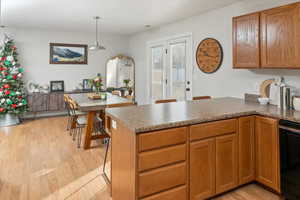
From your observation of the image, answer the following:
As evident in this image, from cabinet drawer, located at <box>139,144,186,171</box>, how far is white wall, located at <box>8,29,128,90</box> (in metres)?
5.77

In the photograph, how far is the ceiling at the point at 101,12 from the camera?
389 centimetres

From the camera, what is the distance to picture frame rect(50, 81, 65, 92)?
22.0ft

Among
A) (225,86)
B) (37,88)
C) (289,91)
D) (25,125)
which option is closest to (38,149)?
(25,125)

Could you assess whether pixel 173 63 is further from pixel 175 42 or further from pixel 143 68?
pixel 143 68

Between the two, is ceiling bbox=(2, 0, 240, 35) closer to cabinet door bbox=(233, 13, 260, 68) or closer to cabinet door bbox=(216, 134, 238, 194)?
cabinet door bbox=(233, 13, 260, 68)

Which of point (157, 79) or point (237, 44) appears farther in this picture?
point (157, 79)

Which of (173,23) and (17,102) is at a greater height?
(173,23)

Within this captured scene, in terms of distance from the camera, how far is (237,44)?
3.20 m

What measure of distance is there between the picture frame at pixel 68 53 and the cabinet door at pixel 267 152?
5907 millimetres

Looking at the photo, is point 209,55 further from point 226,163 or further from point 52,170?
point 52,170

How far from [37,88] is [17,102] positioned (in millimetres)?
879

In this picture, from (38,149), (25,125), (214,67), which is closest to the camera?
(38,149)

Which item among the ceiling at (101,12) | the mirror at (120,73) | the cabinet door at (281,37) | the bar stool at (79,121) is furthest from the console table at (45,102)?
the cabinet door at (281,37)

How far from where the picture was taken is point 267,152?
2.44 meters
